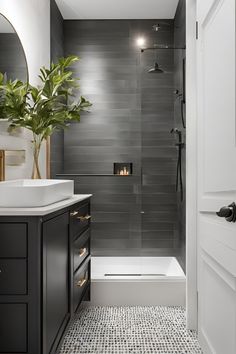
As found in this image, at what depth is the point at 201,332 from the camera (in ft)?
7.50

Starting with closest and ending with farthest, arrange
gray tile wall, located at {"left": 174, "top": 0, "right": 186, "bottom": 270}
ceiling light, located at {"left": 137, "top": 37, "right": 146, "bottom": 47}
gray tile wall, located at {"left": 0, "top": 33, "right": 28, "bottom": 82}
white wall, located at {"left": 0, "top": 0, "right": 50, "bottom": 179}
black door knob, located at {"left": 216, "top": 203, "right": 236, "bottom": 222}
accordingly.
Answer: black door knob, located at {"left": 216, "top": 203, "right": 236, "bottom": 222}, gray tile wall, located at {"left": 0, "top": 33, "right": 28, "bottom": 82}, white wall, located at {"left": 0, "top": 0, "right": 50, "bottom": 179}, gray tile wall, located at {"left": 174, "top": 0, "right": 186, "bottom": 270}, ceiling light, located at {"left": 137, "top": 37, "right": 146, "bottom": 47}

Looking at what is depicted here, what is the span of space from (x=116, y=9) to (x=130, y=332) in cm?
321

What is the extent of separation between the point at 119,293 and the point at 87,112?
2.07 meters

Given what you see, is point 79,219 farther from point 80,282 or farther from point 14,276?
point 14,276

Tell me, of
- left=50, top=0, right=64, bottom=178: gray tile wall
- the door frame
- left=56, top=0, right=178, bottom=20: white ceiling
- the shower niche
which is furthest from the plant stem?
left=56, top=0, right=178, bottom=20: white ceiling

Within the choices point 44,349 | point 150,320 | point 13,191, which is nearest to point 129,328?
point 150,320

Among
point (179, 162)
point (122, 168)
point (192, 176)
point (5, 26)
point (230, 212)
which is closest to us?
point (230, 212)

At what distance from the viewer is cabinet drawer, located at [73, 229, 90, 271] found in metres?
2.65

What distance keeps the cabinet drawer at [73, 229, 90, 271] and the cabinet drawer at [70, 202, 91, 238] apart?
0.19ft

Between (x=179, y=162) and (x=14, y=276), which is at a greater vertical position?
(x=179, y=162)

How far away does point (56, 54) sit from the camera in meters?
4.06

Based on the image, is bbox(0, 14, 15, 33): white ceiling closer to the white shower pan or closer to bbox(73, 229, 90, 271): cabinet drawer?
bbox(73, 229, 90, 271): cabinet drawer

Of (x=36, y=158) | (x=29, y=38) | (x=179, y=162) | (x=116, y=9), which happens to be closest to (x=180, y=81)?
(x=179, y=162)

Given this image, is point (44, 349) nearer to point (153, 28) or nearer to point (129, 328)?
point (129, 328)
